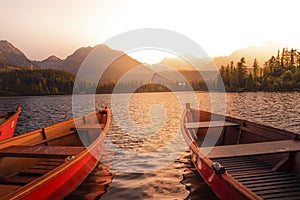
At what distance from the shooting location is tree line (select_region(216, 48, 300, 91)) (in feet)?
417

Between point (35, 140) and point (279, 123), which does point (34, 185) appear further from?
point (279, 123)

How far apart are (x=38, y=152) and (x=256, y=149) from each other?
26.0ft

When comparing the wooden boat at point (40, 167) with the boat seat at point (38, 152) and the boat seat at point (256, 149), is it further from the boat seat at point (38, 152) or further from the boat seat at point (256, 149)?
the boat seat at point (256, 149)

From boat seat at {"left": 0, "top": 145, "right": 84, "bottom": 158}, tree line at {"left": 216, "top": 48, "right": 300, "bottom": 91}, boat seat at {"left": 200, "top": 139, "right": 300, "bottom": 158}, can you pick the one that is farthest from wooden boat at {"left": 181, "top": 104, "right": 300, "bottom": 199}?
tree line at {"left": 216, "top": 48, "right": 300, "bottom": 91}

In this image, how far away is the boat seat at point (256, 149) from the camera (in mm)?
7829

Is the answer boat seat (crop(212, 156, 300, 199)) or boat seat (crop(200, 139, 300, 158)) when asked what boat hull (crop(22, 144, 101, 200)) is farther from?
boat seat (crop(212, 156, 300, 199))

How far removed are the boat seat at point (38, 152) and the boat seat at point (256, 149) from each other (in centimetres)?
522

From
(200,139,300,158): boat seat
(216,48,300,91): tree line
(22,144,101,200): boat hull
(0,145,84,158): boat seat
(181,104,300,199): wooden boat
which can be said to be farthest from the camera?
(216,48,300,91): tree line

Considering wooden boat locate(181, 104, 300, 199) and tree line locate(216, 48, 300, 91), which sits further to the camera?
tree line locate(216, 48, 300, 91)

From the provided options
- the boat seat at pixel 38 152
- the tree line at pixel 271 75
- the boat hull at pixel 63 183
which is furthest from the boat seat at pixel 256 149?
the tree line at pixel 271 75

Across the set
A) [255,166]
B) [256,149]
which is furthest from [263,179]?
[255,166]

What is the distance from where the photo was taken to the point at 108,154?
49.9 ft

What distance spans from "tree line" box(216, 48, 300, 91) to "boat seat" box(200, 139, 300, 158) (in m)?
134

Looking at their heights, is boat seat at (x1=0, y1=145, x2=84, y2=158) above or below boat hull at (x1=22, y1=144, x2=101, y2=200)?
above
